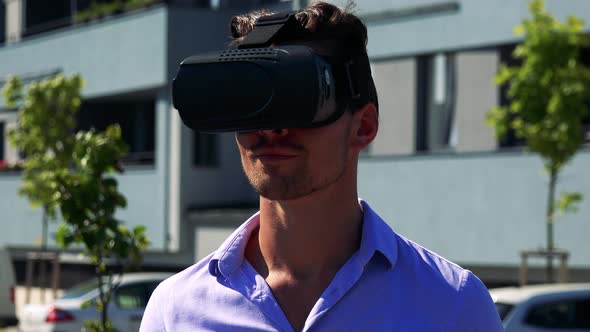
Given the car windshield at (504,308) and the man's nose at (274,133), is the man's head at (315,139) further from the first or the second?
the car windshield at (504,308)

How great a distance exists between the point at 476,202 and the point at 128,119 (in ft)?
45.1

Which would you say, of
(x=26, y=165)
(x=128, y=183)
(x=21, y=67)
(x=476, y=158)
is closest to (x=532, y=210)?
(x=476, y=158)

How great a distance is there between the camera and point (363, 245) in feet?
8.68

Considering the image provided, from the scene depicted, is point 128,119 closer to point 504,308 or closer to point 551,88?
point 551,88

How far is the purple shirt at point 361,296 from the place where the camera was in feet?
8.36

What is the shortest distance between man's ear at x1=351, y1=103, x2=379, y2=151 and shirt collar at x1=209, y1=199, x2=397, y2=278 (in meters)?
0.16

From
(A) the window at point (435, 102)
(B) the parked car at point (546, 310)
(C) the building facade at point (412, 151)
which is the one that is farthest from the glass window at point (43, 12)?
(B) the parked car at point (546, 310)

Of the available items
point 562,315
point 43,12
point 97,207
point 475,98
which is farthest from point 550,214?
point 43,12

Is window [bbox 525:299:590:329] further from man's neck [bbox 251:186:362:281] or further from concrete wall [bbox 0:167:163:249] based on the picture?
concrete wall [bbox 0:167:163:249]

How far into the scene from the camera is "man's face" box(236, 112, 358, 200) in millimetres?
2514

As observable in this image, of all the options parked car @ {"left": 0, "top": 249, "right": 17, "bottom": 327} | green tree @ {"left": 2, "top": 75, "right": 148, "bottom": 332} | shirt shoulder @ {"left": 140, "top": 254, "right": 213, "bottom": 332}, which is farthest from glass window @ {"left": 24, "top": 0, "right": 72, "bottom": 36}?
shirt shoulder @ {"left": 140, "top": 254, "right": 213, "bottom": 332}

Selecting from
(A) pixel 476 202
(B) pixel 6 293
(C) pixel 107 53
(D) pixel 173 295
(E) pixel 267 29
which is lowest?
(B) pixel 6 293

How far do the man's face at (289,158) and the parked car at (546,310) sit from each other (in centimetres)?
975

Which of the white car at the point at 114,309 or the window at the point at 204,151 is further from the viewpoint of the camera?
the window at the point at 204,151
